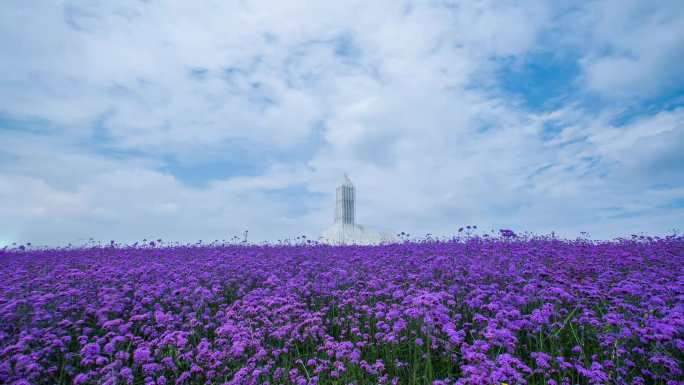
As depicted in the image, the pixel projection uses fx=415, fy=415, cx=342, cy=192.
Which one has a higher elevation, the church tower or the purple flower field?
the church tower

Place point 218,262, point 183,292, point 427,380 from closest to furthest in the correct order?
point 427,380 → point 183,292 → point 218,262

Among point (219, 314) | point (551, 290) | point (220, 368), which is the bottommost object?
point (220, 368)

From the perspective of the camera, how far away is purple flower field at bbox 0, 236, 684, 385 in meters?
4.25

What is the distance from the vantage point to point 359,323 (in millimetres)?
5707

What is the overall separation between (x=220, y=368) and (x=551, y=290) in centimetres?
412

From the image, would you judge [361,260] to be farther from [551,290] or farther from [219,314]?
[551,290]

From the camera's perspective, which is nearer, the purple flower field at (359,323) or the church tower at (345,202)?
the purple flower field at (359,323)

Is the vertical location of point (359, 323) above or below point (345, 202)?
below

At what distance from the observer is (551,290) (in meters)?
5.18

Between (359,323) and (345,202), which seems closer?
(359,323)

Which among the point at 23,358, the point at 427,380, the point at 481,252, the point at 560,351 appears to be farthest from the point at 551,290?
the point at 23,358

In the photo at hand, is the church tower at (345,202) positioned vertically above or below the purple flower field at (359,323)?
above

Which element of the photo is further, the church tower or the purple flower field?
the church tower

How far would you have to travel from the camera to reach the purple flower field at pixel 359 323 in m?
4.25
